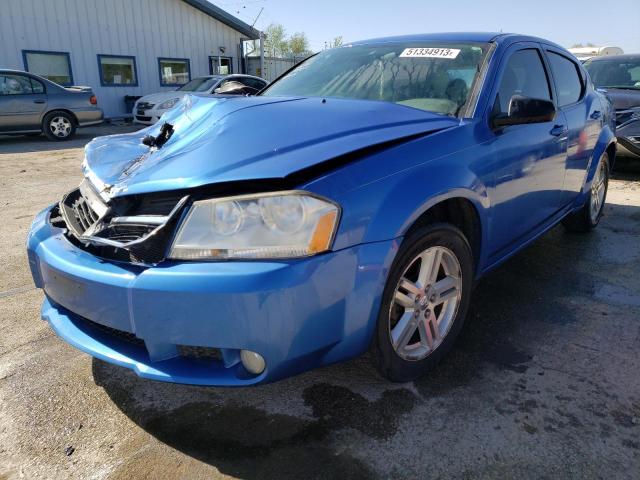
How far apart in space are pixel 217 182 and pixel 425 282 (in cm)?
105

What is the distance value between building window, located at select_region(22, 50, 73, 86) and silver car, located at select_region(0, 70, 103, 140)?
13.7 feet

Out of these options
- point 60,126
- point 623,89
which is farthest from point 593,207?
point 60,126

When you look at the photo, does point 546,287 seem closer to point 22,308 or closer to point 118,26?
point 22,308

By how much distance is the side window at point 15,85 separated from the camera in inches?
418

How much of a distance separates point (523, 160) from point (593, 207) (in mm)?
2248

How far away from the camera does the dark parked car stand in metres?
6.85

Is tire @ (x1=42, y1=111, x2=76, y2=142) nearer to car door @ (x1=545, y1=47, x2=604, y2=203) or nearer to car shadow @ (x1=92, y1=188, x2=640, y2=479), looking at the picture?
car shadow @ (x1=92, y1=188, x2=640, y2=479)

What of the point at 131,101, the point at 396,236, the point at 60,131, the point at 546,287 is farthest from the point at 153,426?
the point at 131,101

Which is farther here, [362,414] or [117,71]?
[117,71]

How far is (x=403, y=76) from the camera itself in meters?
2.89

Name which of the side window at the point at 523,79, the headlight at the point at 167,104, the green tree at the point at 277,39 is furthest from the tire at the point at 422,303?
the green tree at the point at 277,39

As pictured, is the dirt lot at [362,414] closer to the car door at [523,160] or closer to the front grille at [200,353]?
the front grille at [200,353]

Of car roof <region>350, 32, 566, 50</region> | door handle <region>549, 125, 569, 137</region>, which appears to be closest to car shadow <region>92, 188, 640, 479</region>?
door handle <region>549, 125, 569, 137</region>

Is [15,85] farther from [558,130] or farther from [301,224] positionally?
[301,224]
